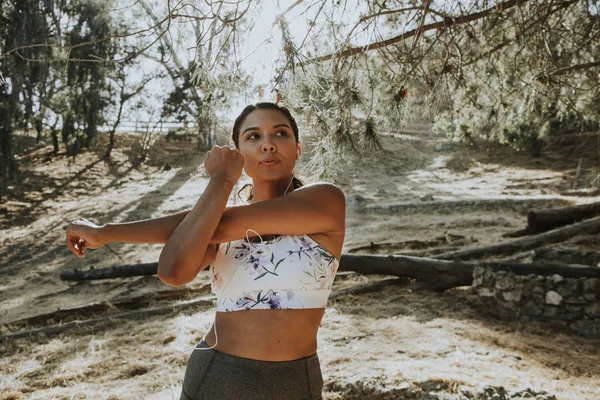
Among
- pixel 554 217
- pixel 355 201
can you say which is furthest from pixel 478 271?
pixel 355 201

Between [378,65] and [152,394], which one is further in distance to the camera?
[378,65]

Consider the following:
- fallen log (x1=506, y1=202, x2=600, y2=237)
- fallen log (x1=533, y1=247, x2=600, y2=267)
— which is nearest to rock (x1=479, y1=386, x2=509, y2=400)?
fallen log (x1=533, y1=247, x2=600, y2=267)

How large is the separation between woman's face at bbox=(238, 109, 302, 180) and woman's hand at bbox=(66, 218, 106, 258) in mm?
541

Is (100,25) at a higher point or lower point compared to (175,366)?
higher

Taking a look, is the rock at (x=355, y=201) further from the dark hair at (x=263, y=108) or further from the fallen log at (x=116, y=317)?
the dark hair at (x=263, y=108)

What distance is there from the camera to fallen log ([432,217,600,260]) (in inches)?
258

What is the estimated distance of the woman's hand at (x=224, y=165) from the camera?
1.46 metres

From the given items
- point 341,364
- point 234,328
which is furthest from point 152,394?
point 234,328

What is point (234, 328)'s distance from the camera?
1459 millimetres

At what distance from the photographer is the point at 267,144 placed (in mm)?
1658

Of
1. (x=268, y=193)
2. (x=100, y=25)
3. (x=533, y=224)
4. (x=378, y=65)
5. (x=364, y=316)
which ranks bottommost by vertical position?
(x=364, y=316)

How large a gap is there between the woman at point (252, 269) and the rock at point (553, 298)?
12.6ft

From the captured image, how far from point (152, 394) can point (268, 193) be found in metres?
2.60

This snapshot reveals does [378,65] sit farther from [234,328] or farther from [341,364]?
[234,328]
